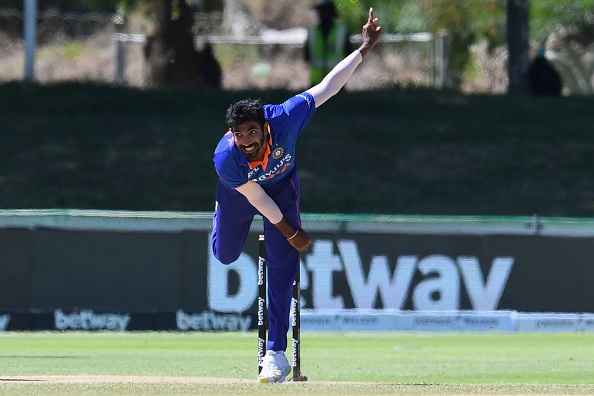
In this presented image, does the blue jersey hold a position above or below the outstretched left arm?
below

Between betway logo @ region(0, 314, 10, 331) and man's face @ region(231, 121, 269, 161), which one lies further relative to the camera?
betway logo @ region(0, 314, 10, 331)

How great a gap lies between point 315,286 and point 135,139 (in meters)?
7.88

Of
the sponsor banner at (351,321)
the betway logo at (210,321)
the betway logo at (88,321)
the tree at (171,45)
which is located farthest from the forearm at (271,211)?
the tree at (171,45)

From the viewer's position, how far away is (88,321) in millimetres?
14234

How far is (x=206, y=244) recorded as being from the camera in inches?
565

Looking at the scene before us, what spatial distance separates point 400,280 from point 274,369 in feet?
21.4

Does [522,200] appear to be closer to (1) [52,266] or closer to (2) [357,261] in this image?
(2) [357,261]

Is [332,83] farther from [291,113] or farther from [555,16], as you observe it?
[555,16]

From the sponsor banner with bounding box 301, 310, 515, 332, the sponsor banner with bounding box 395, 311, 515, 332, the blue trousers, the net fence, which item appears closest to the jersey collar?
the blue trousers

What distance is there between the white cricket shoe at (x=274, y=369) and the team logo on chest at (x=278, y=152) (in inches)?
51.7

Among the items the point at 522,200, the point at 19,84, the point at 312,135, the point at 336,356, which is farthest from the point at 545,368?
the point at 19,84

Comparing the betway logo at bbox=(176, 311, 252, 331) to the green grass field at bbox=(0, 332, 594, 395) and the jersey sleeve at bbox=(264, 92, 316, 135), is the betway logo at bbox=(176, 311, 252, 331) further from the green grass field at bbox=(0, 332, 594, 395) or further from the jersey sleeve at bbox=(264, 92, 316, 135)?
the jersey sleeve at bbox=(264, 92, 316, 135)

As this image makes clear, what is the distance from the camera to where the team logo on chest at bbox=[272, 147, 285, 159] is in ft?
25.3

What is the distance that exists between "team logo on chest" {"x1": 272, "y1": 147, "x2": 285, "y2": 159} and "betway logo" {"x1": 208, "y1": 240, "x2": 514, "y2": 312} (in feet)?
21.8
